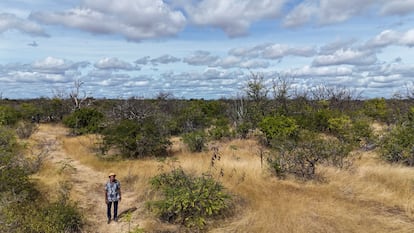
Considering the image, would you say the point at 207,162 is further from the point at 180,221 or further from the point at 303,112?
the point at 303,112

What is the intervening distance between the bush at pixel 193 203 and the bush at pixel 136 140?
771 cm

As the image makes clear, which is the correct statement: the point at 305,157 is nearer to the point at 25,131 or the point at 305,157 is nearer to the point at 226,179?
the point at 226,179

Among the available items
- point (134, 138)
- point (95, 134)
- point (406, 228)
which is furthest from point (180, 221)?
point (95, 134)

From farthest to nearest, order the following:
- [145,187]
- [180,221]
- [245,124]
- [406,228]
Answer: [245,124] < [145,187] < [180,221] < [406,228]

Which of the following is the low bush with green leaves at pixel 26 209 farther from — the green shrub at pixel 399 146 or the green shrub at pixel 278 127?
the green shrub at pixel 399 146

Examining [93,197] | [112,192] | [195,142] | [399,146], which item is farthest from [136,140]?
[399,146]

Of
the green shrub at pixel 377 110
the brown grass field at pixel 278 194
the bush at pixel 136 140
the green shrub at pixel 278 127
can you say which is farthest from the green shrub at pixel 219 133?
the green shrub at pixel 377 110

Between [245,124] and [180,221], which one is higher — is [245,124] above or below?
above

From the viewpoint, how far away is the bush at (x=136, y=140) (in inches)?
708

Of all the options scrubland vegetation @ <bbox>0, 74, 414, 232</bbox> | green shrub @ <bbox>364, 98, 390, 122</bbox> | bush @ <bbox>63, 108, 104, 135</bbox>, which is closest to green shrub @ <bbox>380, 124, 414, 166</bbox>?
scrubland vegetation @ <bbox>0, 74, 414, 232</bbox>

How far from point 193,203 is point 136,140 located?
8.89m

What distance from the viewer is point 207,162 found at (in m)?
15.8

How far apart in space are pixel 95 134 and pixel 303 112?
49.5ft

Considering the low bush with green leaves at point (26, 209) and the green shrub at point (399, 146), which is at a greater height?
the green shrub at point (399, 146)
